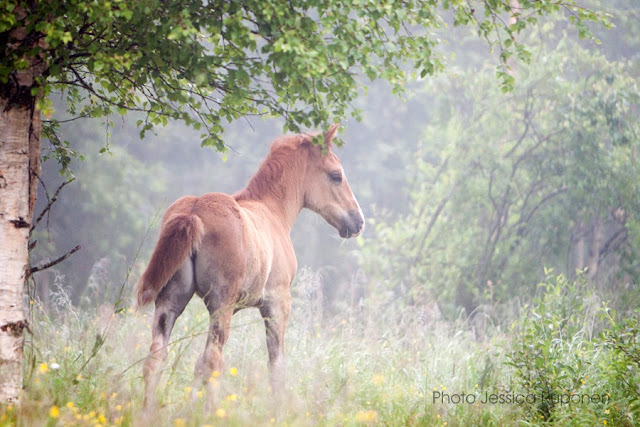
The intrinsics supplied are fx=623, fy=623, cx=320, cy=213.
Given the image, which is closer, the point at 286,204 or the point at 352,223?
the point at 286,204

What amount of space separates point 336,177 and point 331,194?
0.55 feet

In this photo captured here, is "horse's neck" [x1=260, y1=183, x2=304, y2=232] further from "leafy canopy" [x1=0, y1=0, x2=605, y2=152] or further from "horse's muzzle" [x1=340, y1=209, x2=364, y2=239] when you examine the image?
"leafy canopy" [x1=0, y1=0, x2=605, y2=152]

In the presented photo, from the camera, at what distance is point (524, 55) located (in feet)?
13.8

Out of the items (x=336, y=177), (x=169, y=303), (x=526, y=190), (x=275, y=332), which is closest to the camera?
(x=169, y=303)

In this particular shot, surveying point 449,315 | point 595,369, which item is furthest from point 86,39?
point 449,315

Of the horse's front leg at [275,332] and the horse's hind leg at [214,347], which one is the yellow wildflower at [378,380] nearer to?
the horse's front leg at [275,332]

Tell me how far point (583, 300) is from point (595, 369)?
1.64 m

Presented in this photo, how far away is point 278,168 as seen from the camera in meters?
5.38

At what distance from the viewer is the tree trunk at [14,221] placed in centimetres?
346

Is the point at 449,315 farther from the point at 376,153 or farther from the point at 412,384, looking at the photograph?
the point at 376,153

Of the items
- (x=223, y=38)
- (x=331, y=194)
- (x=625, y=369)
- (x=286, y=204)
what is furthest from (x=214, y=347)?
(x=625, y=369)

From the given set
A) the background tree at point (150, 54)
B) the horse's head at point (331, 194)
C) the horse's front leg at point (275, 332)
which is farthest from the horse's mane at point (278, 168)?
the background tree at point (150, 54)

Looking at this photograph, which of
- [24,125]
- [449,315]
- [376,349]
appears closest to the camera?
[24,125]

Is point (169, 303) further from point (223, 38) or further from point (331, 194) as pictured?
point (331, 194)
